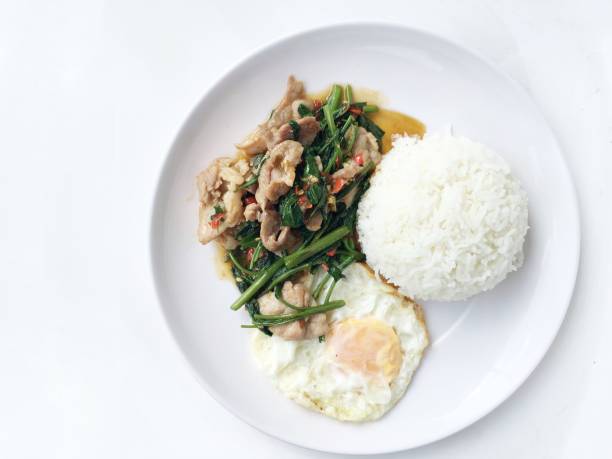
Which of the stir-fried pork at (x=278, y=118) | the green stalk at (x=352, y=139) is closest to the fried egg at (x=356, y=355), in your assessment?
the green stalk at (x=352, y=139)

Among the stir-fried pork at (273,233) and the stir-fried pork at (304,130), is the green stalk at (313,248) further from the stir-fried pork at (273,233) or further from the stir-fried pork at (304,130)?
the stir-fried pork at (304,130)

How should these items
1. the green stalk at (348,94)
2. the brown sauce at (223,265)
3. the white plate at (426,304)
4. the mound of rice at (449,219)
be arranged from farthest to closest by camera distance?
1. the brown sauce at (223,265)
2. the green stalk at (348,94)
3. the white plate at (426,304)
4. the mound of rice at (449,219)

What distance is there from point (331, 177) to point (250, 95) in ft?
2.96

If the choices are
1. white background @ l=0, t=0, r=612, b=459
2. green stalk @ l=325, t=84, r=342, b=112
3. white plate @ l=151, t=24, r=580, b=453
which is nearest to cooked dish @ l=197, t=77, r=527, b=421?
green stalk @ l=325, t=84, r=342, b=112

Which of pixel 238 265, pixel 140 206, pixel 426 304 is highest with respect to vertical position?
pixel 140 206

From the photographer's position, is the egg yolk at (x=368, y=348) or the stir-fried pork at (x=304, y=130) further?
the egg yolk at (x=368, y=348)

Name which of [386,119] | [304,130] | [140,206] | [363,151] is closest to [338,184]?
[363,151]

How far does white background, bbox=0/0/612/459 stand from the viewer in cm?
437

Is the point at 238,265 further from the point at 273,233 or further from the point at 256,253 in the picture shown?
the point at 273,233

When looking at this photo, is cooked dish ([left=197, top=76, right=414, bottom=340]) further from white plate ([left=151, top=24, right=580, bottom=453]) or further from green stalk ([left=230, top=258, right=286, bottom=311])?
white plate ([left=151, top=24, right=580, bottom=453])

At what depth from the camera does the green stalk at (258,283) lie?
419 centimetres

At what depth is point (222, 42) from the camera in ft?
14.7

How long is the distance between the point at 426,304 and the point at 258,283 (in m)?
1.34

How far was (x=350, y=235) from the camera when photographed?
4.29 meters
